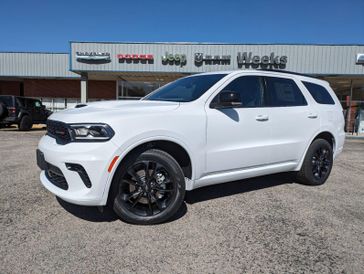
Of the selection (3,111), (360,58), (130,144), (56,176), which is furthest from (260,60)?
(56,176)

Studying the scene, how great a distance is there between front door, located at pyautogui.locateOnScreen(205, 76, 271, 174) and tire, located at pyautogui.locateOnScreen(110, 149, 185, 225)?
51cm

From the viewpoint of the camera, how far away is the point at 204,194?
3.87 metres

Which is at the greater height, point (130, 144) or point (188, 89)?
point (188, 89)

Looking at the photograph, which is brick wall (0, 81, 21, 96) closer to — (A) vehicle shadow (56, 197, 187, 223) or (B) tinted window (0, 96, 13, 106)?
(B) tinted window (0, 96, 13, 106)

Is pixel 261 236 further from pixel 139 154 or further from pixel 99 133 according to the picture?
pixel 99 133

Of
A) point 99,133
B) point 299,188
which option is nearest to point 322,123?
point 299,188

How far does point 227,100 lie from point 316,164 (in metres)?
2.43

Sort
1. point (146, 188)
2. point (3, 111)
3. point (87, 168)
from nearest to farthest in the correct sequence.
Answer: point (87, 168) < point (146, 188) < point (3, 111)

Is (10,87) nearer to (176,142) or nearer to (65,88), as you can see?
(65,88)

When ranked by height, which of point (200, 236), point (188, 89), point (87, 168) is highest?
point (188, 89)

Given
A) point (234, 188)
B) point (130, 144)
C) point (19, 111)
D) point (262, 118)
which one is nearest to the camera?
point (130, 144)

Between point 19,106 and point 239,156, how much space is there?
42.7 ft

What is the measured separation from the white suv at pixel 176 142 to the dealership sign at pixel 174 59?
41.7 feet

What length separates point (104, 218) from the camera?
2957 mm
